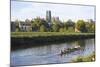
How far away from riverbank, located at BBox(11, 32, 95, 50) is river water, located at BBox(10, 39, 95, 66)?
0.06 meters

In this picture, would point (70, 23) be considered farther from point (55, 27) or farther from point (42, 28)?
point (42, 28)

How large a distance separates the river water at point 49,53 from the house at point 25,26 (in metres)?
0.27

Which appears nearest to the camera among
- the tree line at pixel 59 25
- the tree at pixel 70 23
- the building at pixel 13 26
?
the building at pixel 13 26

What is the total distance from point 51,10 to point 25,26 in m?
0.45

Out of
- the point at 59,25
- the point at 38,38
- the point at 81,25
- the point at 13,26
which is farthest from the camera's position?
the point at 81,25

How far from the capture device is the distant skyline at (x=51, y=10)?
2.73 meters

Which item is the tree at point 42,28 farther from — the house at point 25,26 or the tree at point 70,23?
the tree at point 70,23

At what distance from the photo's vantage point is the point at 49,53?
2873 mm

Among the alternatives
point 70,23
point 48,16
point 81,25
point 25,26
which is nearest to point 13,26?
point 25,26

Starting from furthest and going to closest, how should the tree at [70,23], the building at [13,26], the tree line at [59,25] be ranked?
the tree at [70,23] < the tree line at [59,25] < the building at [13,26]

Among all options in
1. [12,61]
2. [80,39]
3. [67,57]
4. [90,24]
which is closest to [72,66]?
[67,57]

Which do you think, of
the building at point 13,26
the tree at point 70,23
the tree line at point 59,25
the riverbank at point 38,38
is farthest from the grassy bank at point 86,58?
the building at point 13,26

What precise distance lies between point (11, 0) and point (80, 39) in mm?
1183

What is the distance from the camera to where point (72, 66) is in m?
3.01
